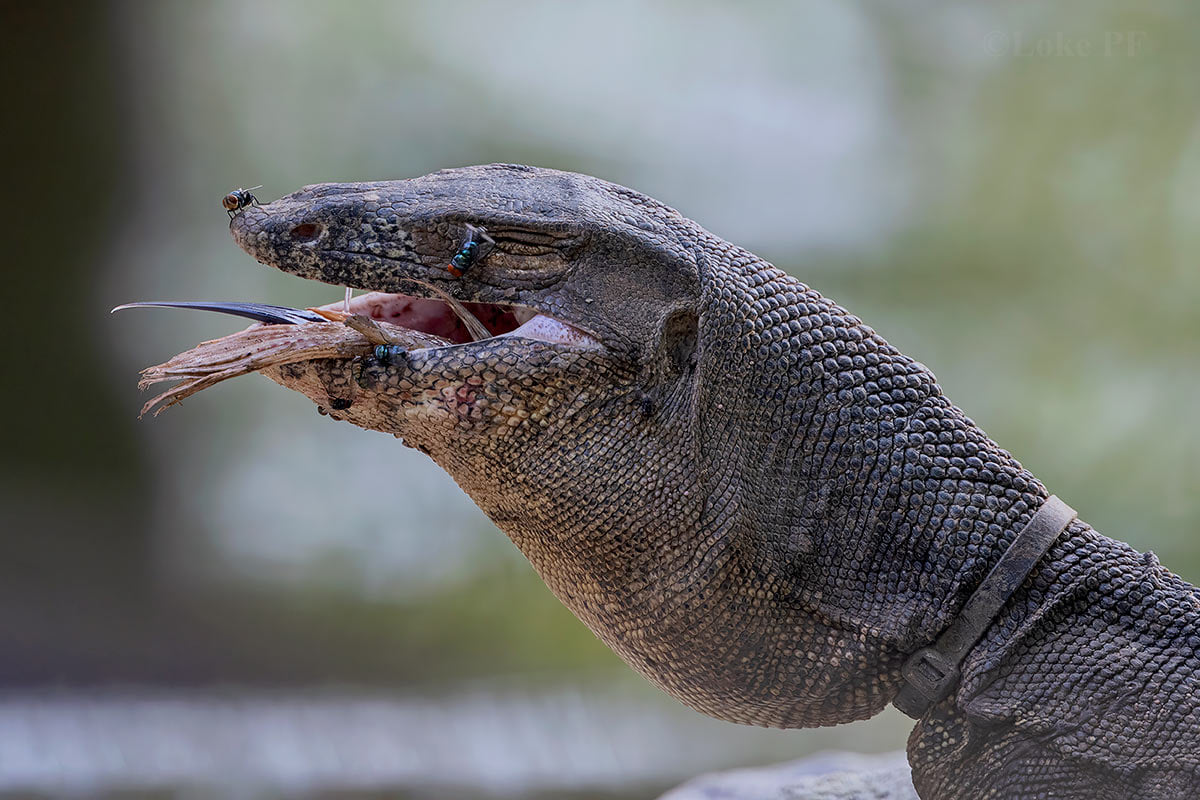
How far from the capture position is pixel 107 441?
5.60 m

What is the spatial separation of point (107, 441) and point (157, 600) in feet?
2.97

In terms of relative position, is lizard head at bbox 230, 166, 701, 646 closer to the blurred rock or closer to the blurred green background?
the blurred rock

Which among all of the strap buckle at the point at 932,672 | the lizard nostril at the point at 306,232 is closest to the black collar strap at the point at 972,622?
the strap buckle at the point at 932,672

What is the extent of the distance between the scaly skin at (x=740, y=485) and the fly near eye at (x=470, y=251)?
0.08 feet

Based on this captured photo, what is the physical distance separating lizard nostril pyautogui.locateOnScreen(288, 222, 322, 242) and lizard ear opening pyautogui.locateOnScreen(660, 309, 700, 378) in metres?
0.66

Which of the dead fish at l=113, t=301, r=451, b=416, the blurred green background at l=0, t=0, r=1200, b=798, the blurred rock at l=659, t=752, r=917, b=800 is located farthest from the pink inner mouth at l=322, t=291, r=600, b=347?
the blurred green background at l=0, t=0, r=1200, b=798

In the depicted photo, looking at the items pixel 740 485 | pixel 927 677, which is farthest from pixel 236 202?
pixel 927 677

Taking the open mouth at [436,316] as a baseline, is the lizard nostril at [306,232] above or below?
above

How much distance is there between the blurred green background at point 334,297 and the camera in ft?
17.2

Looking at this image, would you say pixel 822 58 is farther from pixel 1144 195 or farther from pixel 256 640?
pixel 256 640

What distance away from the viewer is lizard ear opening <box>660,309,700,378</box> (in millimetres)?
1993

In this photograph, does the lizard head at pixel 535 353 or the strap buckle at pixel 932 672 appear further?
the strap buckle at pixel 932 672

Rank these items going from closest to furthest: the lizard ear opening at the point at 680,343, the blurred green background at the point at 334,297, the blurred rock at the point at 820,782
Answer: the lizard ear opening at the point at 680,343 < the blurred rock at the point at 820,782 < the blurred green background at the point at 334,297

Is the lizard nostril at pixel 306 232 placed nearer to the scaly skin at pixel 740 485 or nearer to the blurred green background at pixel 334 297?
the scaly skin at pixel 740 485
